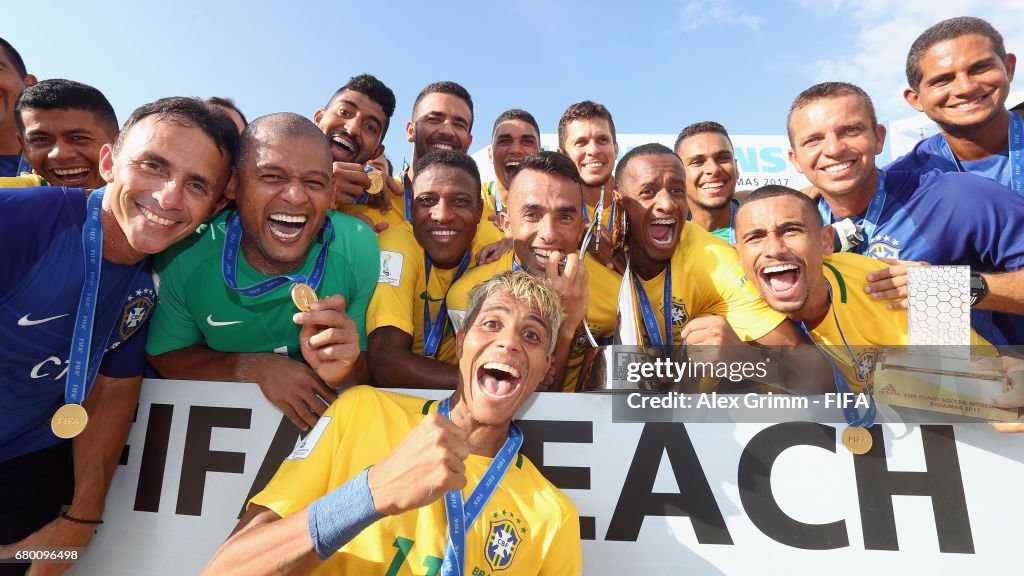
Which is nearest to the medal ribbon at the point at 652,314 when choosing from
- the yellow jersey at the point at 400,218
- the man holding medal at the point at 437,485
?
the man holding medal at the point at 437,485

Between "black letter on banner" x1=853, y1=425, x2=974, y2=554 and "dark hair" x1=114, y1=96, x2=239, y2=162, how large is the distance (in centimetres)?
362

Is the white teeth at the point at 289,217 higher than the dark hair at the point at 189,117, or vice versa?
the dark hair at the point at 189,117

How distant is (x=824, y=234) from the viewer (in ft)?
12.8

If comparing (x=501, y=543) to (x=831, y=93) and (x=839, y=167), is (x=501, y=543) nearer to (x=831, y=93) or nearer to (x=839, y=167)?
A: (x=839, y=167)

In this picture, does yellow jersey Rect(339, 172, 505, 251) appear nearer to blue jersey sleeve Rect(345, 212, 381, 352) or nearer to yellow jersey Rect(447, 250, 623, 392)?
yellow jersey Rect(447, 250, 623, 392)

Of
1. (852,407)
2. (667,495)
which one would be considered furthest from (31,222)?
(852,407)

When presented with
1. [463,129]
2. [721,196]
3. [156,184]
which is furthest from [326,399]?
[721,196]

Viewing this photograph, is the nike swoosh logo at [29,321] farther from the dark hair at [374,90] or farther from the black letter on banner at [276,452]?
the dark hair at [374,90]

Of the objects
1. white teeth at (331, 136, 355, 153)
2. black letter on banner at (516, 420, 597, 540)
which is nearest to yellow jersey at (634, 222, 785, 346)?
black letter on banner at (516, 420, 597, 540)

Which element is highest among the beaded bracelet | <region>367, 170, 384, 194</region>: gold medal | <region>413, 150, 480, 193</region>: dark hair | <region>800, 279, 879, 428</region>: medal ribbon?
<region>413, 150, 480, 193</region>: dark hair

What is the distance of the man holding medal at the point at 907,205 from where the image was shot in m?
3.90

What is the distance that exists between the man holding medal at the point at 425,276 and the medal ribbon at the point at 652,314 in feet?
4.03

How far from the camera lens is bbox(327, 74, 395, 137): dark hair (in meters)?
5.12

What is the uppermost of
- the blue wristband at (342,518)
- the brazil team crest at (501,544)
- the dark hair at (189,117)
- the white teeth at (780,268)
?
the dark hair at (189,117)
